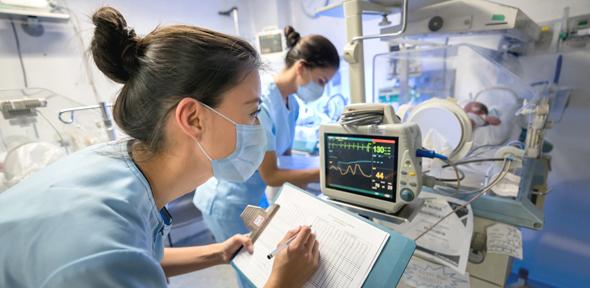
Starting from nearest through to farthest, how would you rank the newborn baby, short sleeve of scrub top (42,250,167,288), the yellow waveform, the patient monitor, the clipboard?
short sleeve of scrub top (42,250,167,288) → the clipboard → the patient monitor → the yellow waveform → the newborn baby

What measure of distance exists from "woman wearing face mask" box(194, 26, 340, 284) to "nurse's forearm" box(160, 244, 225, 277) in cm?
39

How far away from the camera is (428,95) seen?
2033mm

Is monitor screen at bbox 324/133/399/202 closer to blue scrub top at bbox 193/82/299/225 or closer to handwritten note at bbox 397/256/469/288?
handwritten note at bbox 397/256/469/288

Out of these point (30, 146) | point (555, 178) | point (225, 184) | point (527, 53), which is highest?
point (527, 53)

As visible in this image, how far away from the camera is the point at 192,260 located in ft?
2.97

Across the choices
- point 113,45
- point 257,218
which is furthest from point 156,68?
point 257,218

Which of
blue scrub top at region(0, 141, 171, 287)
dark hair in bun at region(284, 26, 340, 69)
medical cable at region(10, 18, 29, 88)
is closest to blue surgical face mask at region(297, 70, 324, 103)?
dark hair in bun at region(284, 26, 340, 69)

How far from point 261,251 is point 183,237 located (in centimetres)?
244

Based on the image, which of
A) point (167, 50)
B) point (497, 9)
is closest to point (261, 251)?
point (167, 50)

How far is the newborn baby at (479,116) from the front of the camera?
139cm

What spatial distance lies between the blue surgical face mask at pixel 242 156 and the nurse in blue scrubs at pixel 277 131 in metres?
0.35

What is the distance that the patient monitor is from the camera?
740mm

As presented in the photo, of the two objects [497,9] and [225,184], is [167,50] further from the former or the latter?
[497,9]

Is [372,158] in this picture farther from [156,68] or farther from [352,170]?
[156,68]
